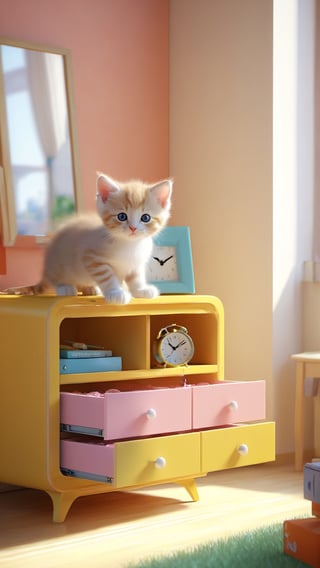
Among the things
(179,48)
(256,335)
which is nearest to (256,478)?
(256,335)

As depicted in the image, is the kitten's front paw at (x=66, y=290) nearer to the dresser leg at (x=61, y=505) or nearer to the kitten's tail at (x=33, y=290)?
the kitten's tail at (x=33, y=290)

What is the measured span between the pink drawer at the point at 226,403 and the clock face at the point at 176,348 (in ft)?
0.47

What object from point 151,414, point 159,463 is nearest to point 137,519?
point 159,463

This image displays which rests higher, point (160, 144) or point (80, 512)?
point (160, 144)

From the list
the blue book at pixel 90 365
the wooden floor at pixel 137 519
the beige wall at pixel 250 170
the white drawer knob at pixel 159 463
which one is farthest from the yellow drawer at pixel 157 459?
the beige wall at pixel 250 170

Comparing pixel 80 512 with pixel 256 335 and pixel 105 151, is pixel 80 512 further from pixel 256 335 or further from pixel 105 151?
pixel 105 151

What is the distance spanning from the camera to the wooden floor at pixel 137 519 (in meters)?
2.36

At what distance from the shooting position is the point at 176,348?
2.96 meters

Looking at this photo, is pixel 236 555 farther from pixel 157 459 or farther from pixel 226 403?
pixel 226 403

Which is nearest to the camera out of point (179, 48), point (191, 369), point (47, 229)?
point (191, 369)

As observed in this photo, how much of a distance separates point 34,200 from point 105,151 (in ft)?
1.49

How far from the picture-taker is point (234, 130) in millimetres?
3570

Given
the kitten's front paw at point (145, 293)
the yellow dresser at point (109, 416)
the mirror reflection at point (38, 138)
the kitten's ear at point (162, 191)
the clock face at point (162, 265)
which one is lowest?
the yellow dresser at point (109, 416)

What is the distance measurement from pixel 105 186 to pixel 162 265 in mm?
498
